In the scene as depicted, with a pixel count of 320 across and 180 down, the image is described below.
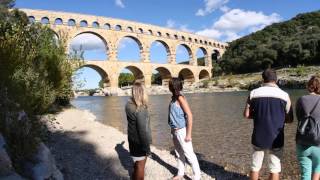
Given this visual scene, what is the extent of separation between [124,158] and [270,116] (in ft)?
14.0

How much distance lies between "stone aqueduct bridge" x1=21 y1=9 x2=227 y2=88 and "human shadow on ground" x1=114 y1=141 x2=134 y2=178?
153ft

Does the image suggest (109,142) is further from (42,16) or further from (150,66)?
(150,66)

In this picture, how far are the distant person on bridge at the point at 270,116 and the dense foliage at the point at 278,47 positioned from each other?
62740 millimetres

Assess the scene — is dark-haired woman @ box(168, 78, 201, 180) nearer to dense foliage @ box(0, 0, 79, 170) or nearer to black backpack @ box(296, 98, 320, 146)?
black backpack @ box(296, 98, 320, 146)

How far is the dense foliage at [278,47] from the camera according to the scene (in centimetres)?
6519

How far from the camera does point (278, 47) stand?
233ft

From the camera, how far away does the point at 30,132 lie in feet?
19.3

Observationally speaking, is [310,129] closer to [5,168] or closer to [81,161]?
[5,168]

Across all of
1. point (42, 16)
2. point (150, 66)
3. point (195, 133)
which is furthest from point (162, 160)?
point (150, 66)

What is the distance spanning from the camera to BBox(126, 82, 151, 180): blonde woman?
560 centimetres

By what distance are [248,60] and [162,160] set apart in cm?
7143

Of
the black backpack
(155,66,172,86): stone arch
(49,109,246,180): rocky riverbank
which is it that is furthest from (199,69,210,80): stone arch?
the black backpack

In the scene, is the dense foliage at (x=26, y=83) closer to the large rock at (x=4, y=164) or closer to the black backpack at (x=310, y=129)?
the large rock at (x=4, y=164)

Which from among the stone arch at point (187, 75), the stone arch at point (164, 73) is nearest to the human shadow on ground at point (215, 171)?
the stone arch at point (164, 73)
